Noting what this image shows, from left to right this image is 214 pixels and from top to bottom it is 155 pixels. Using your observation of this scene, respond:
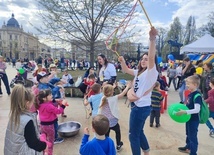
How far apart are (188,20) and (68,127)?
4861 centimetres

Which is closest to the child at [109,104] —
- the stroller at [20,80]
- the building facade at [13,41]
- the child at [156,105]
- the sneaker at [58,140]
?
the sneaker at [58,140]

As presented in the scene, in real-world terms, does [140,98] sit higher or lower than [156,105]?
higher

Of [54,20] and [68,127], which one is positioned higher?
[54,20]

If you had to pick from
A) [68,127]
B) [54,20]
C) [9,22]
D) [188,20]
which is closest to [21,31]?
[9,22]

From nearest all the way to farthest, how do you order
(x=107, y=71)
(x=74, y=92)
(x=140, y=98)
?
(x=140, y=98) < (x=107, y=71) < (x=74, y=92)

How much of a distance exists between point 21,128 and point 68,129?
7.90 ft

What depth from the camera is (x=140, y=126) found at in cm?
251

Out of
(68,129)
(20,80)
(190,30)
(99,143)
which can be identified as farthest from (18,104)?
(190,30)

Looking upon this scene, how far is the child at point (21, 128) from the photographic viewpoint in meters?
1.77

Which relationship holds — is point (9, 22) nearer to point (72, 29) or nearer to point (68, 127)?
point (72, 29)

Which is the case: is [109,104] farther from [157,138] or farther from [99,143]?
[157,138]

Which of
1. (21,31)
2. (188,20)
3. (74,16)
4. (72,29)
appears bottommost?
(72,29)

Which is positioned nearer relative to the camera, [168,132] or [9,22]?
[168,132]

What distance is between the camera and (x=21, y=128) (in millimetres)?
1763
